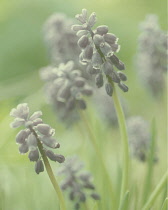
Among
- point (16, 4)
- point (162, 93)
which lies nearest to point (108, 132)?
point (162, 93)

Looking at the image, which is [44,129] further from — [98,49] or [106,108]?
[106,108]

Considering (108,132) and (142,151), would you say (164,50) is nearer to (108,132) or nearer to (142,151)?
(142,151)

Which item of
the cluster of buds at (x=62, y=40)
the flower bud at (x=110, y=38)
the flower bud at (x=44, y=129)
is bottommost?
the flower bud at (x=44, y=129)

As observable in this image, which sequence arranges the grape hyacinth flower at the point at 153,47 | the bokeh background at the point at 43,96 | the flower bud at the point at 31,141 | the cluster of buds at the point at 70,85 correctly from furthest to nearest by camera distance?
1. the bokeh background at the point at 43,96
2. the grape hyacinth flower at the point at 153,47
3. the cluster of buds at the point at 70,85
4. the flower bud at the point at 31,141

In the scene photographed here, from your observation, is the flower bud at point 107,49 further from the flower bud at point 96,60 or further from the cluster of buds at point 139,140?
the cluster of buds at point 139,140

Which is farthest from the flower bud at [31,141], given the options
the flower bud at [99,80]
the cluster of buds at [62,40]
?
the cluster of buds at [62,40]

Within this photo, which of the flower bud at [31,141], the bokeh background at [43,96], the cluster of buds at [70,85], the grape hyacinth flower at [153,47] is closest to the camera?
the flower bud at [31,141]

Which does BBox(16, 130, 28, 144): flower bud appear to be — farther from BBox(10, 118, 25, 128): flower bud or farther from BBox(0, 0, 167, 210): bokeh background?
BBox(0, 0, 167, 210): bokeh background

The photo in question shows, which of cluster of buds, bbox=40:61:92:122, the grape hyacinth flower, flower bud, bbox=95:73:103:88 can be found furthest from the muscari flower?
flower bud, bbox=95:73:103:88
